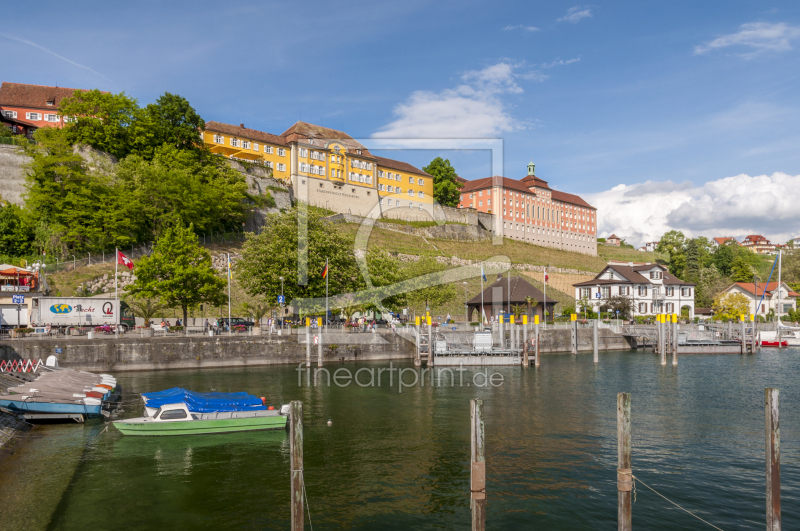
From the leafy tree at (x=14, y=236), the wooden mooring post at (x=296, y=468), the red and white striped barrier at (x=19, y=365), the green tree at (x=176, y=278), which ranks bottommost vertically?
the red and white striped barrier at (x=19, y=365)

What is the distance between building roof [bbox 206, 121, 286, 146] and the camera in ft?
332

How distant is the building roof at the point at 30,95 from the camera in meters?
95.8

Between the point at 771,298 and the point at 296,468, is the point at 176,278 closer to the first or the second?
the point at 296,468

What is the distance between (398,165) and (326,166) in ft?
71.1

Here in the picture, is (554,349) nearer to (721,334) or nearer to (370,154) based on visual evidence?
(721,334)

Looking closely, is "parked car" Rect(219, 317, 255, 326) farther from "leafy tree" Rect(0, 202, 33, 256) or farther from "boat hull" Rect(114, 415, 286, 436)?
"boat hull" Rect(114, 415, 286, 436)

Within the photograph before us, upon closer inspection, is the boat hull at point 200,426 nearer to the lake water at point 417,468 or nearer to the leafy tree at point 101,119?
the lake water at point 417,468

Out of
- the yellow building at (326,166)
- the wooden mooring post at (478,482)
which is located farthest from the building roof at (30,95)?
the wooden mooring post at (478,482)

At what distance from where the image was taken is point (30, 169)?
73375mm

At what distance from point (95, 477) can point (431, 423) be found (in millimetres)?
14948

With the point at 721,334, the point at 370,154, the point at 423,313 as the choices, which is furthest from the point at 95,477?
the point at 370,154

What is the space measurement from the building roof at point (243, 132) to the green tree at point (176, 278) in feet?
158

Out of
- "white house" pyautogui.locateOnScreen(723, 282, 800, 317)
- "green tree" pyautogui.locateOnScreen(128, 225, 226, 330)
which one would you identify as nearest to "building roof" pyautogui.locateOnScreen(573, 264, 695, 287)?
"white house" pyautogui.locateOnScreen(723, 282, 800, 317)

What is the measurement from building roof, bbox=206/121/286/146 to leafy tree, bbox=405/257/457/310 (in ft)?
143
